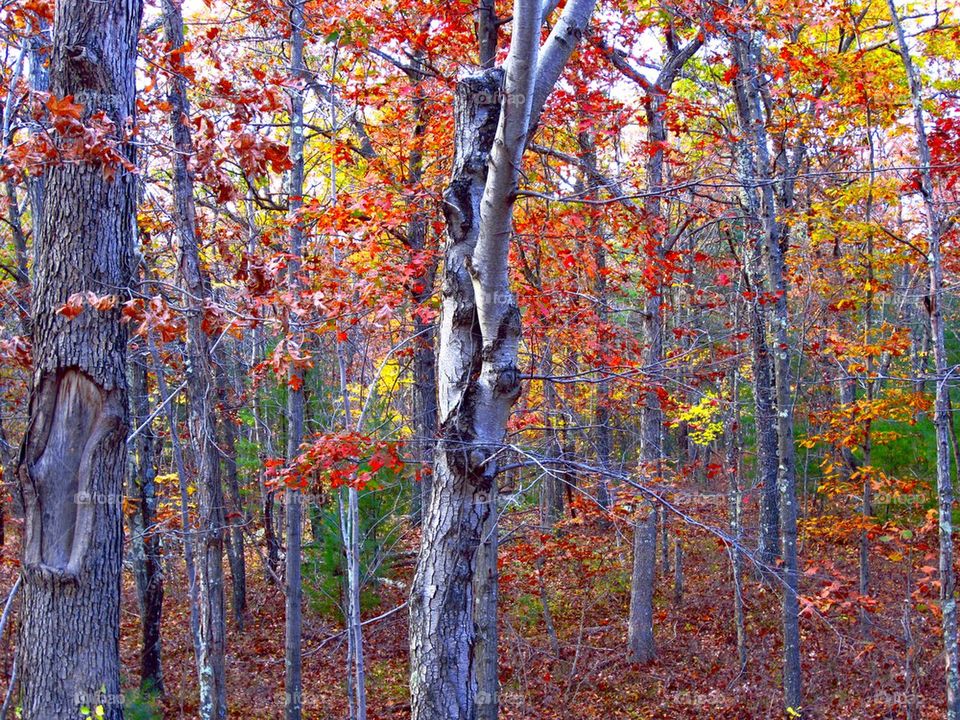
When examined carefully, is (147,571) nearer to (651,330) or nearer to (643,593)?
(643,593)

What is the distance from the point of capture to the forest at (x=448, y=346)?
4.62 meters

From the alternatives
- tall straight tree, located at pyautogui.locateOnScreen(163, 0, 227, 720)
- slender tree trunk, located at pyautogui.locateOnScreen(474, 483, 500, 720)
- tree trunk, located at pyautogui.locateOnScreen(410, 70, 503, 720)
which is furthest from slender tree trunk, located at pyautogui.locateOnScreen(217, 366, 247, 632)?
tree trunk, located at pyautogui.locateOnScreen(410, 70, 503, 720)

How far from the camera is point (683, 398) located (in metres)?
17.1

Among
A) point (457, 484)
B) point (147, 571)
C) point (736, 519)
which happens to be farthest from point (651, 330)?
point (147, 571)

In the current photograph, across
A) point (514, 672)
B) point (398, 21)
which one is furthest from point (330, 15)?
point (514, 672)

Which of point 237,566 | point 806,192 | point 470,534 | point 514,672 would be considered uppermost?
point 806,192

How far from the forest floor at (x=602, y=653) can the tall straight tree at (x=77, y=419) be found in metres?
4.66

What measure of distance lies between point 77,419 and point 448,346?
94.7 inches

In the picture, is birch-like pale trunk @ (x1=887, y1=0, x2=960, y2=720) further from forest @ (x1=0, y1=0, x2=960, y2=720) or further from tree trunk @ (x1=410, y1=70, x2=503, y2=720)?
tree trunk @ (x1=410, y1=70, x2=503, y2=720)

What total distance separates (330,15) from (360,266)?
2527mm

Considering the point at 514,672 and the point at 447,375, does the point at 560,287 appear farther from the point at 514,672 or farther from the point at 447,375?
the point at 514,672

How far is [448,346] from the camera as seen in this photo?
541 centimetres

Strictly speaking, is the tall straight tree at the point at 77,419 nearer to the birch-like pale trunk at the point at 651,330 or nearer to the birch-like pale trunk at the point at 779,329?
the birch-like pale trunk at the point at 651,330

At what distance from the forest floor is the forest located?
8cm
